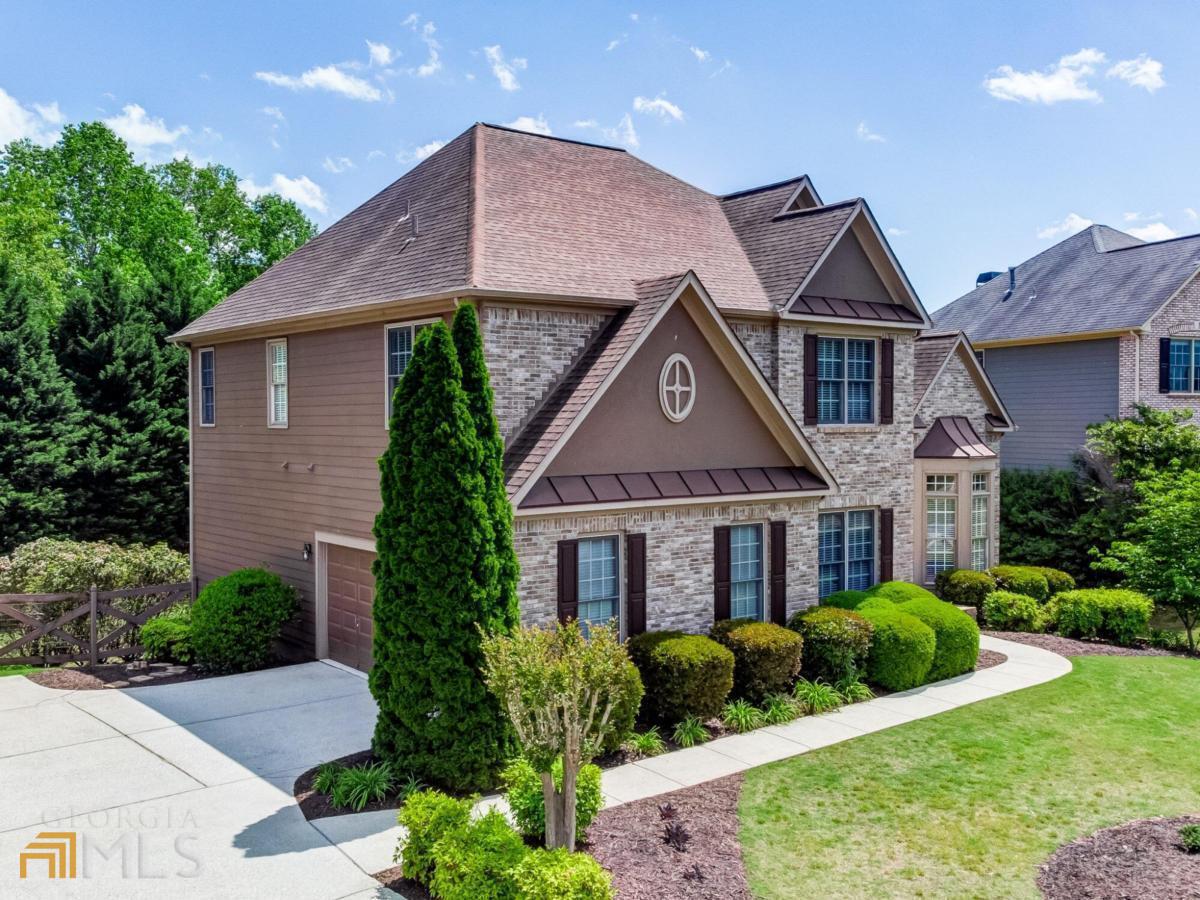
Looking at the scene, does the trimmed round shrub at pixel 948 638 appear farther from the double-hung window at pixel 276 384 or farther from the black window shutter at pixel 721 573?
the double-hung window at pixel 276 384

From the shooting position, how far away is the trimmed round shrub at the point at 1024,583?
67.6 ft

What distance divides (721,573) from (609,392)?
3.54m

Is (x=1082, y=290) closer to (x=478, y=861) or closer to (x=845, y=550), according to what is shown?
(x=845, y=550)

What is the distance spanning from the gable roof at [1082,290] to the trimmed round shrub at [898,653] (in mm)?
14954

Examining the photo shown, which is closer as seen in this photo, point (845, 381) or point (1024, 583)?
point (845, 381)

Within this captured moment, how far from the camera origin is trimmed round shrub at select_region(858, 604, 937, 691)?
49.6 feet

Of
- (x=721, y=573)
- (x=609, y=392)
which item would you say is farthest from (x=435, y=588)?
(x=721, y=573)

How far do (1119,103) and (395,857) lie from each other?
756 inches

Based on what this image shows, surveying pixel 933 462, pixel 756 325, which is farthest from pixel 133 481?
pixel 933 462

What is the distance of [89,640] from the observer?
16.8 m

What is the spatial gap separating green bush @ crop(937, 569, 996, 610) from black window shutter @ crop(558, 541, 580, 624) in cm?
1007

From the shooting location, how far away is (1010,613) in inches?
785

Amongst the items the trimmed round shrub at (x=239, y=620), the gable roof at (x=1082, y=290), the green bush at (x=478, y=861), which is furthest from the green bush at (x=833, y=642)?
the gable roof at (x=1082, y=290)

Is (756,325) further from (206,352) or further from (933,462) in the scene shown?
(206,352)
